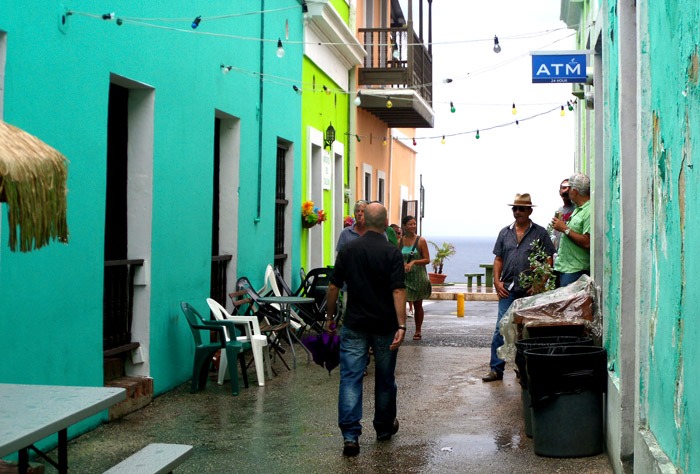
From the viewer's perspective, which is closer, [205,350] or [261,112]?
[205,350]

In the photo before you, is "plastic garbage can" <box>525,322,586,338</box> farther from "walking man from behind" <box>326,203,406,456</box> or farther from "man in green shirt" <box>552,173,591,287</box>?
"walking man from behind" <box>326,203,406,456</box>

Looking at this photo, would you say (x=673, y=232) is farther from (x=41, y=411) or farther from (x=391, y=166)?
(x=391, y=166)

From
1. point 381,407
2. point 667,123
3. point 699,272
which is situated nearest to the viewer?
point 699,272

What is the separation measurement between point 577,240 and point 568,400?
2.52 meters

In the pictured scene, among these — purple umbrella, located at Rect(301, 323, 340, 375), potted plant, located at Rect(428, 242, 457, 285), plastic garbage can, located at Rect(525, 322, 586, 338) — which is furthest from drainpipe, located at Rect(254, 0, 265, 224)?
potted plant, located at Rect(428, 242, 457, 285)

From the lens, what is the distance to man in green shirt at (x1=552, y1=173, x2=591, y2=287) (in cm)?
967

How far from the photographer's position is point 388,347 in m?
8.00

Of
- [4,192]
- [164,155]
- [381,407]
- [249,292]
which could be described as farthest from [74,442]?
[249,292]

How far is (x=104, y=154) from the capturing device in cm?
866

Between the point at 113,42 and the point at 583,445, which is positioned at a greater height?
the point at 113,42

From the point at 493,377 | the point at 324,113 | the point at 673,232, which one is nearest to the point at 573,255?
the point at 493,377

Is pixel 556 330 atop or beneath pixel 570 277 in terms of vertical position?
beneath

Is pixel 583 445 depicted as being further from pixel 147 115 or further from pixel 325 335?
pixel 147 115

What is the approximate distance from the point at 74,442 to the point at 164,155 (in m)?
3.12
